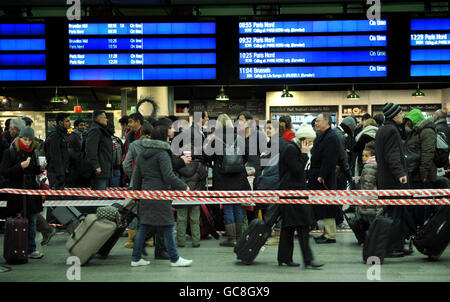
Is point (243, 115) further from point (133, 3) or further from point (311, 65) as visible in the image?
point (133, 3)

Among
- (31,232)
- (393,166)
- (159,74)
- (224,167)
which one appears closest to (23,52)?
(159,74)

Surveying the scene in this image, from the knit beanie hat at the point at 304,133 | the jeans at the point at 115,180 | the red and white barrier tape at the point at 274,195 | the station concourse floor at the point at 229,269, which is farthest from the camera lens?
the jeans at the point at 115,180

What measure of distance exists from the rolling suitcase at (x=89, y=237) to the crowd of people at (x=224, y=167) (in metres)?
0.36

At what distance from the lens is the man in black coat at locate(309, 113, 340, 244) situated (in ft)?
24.8

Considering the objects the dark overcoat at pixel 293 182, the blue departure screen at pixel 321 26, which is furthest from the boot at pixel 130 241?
the blue departure screen at pixel 321 26

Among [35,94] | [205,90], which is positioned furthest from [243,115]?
[35,94]

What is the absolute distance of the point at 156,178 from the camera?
20.9 ft

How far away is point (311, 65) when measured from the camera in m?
9.65

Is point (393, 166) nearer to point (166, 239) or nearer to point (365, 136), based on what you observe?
point (365, 136)

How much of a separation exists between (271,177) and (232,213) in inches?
33.1

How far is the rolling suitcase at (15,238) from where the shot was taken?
654 centimetres

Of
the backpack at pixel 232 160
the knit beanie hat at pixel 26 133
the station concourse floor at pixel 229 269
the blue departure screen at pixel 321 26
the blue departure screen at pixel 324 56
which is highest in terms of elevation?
the blue departure screen at pixel 321 26

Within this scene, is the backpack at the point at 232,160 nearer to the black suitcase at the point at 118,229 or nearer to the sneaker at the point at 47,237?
the black suitcase at the point at 118,229

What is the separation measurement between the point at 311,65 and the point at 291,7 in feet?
12.7
